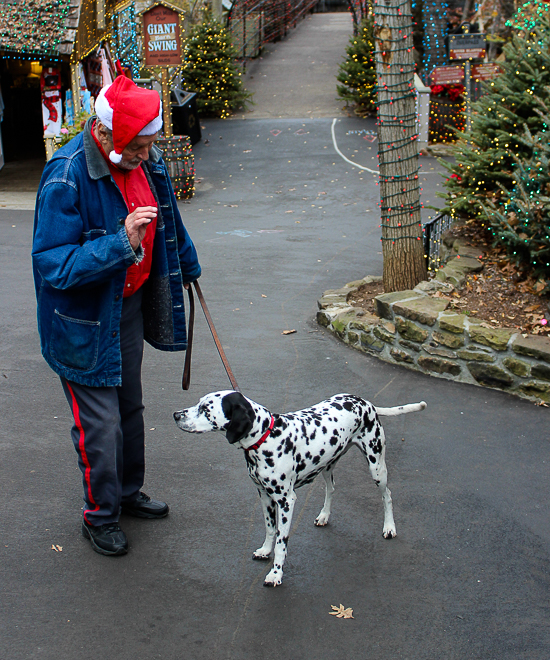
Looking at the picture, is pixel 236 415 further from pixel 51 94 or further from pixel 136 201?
pixel 51 94

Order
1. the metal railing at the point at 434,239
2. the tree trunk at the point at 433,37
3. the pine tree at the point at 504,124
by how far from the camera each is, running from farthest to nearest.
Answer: the tree trunk at the point at 433,37 → the metal railing at the point at 434,239 → the pine tree at the point at 504,124

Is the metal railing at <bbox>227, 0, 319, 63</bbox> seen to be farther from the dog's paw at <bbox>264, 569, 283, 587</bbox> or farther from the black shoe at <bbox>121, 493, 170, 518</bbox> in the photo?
the dog's paw at <bbox>264, 569, 283, 587</bbox>

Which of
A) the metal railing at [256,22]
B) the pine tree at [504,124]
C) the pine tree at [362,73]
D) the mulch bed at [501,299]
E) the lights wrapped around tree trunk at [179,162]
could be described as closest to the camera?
the mulch bed at [501,299]

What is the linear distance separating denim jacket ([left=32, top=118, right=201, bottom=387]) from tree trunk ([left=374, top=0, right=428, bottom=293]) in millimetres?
3783

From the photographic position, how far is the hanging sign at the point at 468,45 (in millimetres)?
16422

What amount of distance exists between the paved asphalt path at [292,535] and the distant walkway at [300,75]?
16.1 m

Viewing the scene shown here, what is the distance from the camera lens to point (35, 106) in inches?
813

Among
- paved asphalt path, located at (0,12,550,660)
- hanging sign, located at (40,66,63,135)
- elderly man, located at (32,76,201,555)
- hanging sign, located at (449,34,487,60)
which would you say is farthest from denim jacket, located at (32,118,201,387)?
hanging sign, located at (449,34,487,60)

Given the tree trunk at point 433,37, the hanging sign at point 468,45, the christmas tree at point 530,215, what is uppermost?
the tree trunk at point 433,37

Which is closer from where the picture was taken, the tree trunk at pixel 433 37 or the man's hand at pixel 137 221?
the man's hand at pixel 137 221

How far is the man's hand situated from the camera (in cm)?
307

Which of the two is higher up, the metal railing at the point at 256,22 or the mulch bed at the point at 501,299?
the metal railing at the point at 256,22

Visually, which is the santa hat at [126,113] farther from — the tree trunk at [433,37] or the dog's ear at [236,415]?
the tree trunk at [433,37]

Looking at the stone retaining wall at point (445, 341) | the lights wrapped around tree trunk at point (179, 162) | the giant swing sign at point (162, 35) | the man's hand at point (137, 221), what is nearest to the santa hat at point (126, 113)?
the man's hand at point (137, 221)
